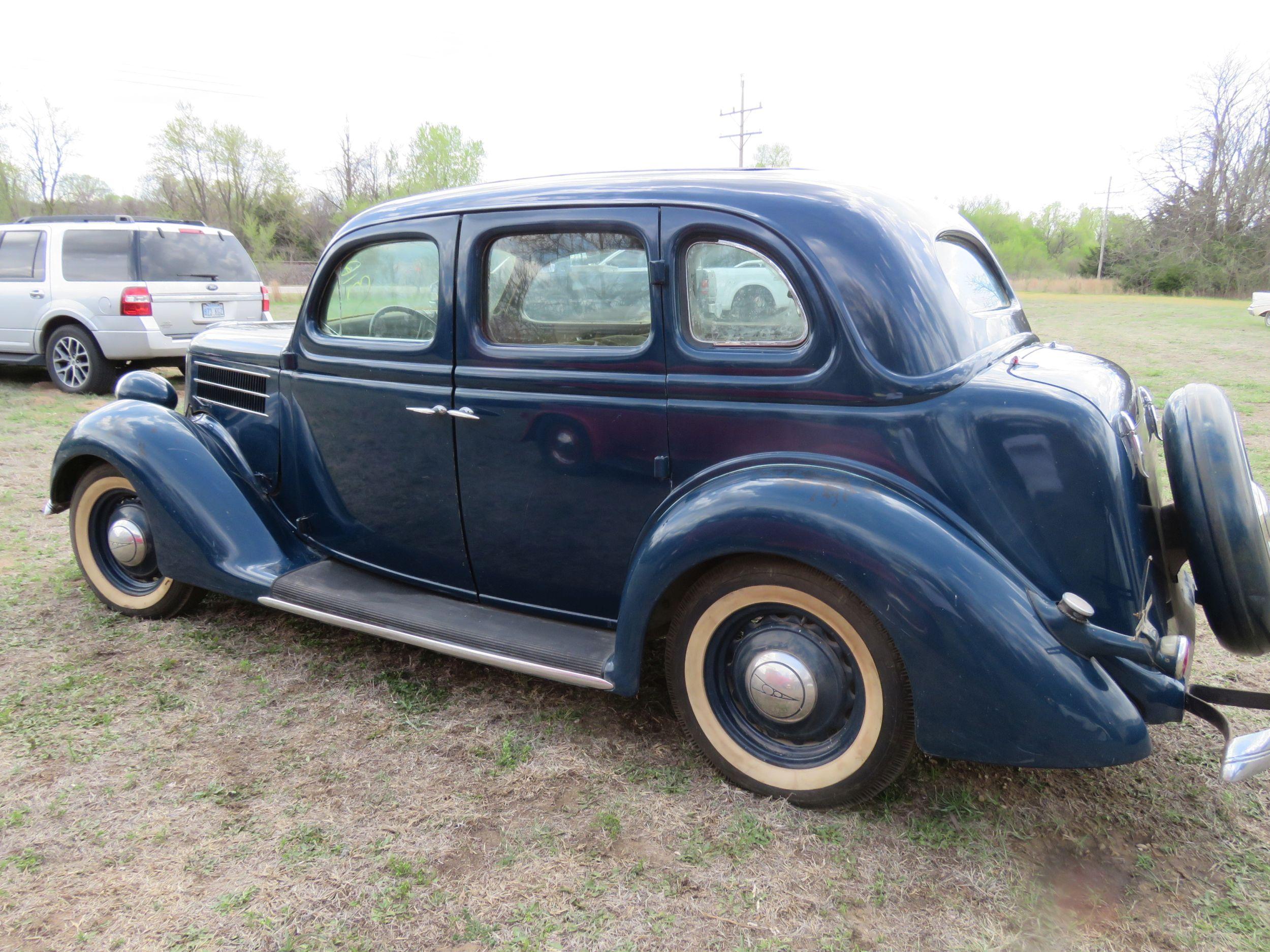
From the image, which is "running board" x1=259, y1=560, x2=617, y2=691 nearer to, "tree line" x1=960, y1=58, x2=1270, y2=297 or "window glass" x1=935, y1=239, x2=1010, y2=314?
"window glass" x1=935, y1=239, x2=1010, y2=314

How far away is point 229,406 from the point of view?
3936mm

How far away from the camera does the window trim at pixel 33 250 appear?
30.3ft

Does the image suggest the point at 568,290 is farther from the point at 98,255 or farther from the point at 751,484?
the point at 98,255

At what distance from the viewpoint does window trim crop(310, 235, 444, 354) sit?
10.2 ft

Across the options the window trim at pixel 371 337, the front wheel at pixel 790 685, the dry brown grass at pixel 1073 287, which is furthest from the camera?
the dry brown grass at pixel 1073 287

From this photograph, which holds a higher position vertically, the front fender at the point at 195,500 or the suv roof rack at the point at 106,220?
the suv roof rack at the point at 106,220

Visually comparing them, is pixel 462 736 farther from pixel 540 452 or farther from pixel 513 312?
pixel 513 312

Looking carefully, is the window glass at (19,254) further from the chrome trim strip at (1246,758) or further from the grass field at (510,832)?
the chrome trim strip at (1246,758)

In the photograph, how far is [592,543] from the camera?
2.87m

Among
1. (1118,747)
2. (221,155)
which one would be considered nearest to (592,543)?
(1118,747)

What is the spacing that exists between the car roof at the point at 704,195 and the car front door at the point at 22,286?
8.34 m

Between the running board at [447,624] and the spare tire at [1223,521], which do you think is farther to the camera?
the running board at [447,624]

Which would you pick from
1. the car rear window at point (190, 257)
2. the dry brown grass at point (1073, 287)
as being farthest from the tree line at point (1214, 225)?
the car rear window at point (190, 257)

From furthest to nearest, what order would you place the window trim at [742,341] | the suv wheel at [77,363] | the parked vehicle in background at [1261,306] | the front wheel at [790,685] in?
the parked vehicle in background at [1261,306] < the suv wheel at [77,363] < the window trim at [742,341] < the front wheel at [790,685]
